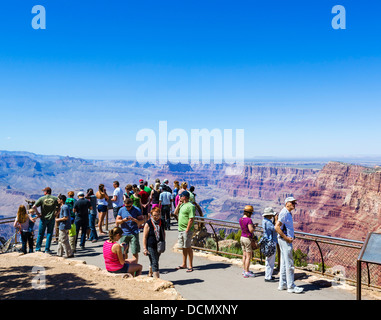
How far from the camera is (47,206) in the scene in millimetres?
9844

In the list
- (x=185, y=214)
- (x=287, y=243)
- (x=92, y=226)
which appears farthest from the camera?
(x=92, y=226)

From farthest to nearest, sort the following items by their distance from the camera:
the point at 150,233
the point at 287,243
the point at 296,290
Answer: the point at 150,233 < the point at 287,243 < the point at 296,290

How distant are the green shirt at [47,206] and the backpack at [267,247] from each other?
661cm

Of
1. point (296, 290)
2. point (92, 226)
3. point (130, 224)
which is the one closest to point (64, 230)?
point (92, 226)

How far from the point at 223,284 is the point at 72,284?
3367mm

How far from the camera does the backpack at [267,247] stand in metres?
7.14

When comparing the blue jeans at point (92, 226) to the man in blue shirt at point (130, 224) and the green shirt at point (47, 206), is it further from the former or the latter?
the man in blue shirt at point (130, 224)

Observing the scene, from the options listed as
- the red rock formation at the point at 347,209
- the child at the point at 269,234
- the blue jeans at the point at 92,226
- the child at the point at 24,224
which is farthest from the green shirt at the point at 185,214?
the red rock formation at the point at 347,209

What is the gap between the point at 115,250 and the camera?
6523mm

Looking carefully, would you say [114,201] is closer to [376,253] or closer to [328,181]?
[376,253]

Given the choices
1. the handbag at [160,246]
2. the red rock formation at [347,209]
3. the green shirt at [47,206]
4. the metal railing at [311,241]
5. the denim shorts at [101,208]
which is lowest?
the red rock formation at [347,209]

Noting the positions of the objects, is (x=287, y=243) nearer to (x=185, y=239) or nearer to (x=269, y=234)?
(x=269, y=234)

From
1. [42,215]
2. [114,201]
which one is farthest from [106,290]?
[114,201]
